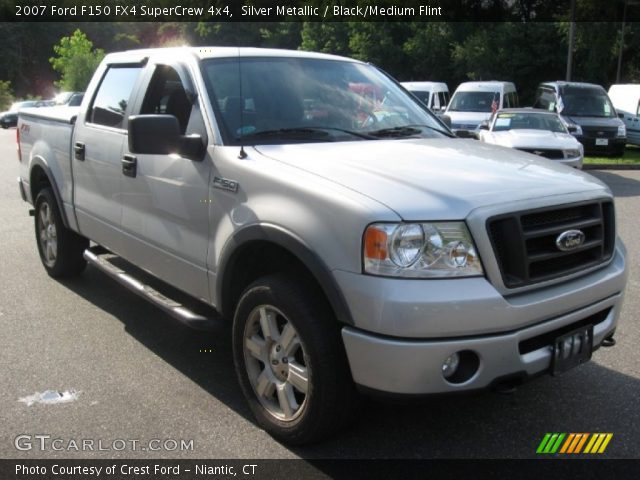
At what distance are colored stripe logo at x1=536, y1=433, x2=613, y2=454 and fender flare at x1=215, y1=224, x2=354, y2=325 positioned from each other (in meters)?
1.29

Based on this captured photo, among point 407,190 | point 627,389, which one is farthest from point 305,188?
point 627,389

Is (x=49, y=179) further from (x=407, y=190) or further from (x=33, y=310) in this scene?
(x=407, y=190)

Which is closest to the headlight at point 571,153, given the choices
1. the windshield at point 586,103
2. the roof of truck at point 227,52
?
the windshield at point 586,103

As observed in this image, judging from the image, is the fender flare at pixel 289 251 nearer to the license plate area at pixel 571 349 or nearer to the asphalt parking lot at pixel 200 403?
the asphalt parking lot at pixel 200 403

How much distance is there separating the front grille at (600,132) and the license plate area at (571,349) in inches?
615

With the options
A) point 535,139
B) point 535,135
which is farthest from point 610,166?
point 535,139

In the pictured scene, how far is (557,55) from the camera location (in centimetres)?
3519

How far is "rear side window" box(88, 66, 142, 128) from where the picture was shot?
15.5 feet

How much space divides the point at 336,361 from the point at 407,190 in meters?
0.81

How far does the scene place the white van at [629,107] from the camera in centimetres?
2077

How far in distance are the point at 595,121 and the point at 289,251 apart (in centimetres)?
1672

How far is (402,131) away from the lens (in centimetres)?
415

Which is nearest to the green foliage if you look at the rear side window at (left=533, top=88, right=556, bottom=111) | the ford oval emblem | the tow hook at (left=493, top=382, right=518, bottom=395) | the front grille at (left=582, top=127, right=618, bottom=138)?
the rear side window at (left=533, top=88, right=556, bottom=111)

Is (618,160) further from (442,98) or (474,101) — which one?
(442,98)
